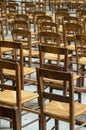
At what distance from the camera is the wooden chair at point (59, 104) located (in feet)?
10.2

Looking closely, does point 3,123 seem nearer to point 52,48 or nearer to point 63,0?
point 52,48

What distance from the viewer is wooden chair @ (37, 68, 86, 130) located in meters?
3.12

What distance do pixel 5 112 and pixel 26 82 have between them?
3.09 metres

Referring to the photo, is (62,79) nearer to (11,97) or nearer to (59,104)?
(59,104)

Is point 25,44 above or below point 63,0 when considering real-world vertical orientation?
below

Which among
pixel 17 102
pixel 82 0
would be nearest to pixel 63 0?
pixel 82 0

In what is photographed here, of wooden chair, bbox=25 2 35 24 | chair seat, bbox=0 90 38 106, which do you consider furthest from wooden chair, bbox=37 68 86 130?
wooden chair, bbox=25 2 35 24

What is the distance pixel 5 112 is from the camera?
1.94 meters

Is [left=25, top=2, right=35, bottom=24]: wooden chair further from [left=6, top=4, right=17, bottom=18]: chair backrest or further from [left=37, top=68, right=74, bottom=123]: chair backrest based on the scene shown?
[left=37, top=68, right=74, bottom=123]: chair backrest

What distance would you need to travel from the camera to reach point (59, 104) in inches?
143

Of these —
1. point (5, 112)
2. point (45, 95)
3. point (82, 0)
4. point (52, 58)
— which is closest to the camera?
point (5, 112)

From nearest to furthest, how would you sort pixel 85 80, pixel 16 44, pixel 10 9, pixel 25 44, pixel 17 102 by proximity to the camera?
pixel 17 102
pixel 16 44
pixel 85 80
pixel 25 44
pixel 10 9

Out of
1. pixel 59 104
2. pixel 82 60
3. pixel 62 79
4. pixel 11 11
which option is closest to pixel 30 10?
pixel 11 11

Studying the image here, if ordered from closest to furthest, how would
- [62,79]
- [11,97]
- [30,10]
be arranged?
1. [62,79]
2. [11,97]
3. [30,10]
